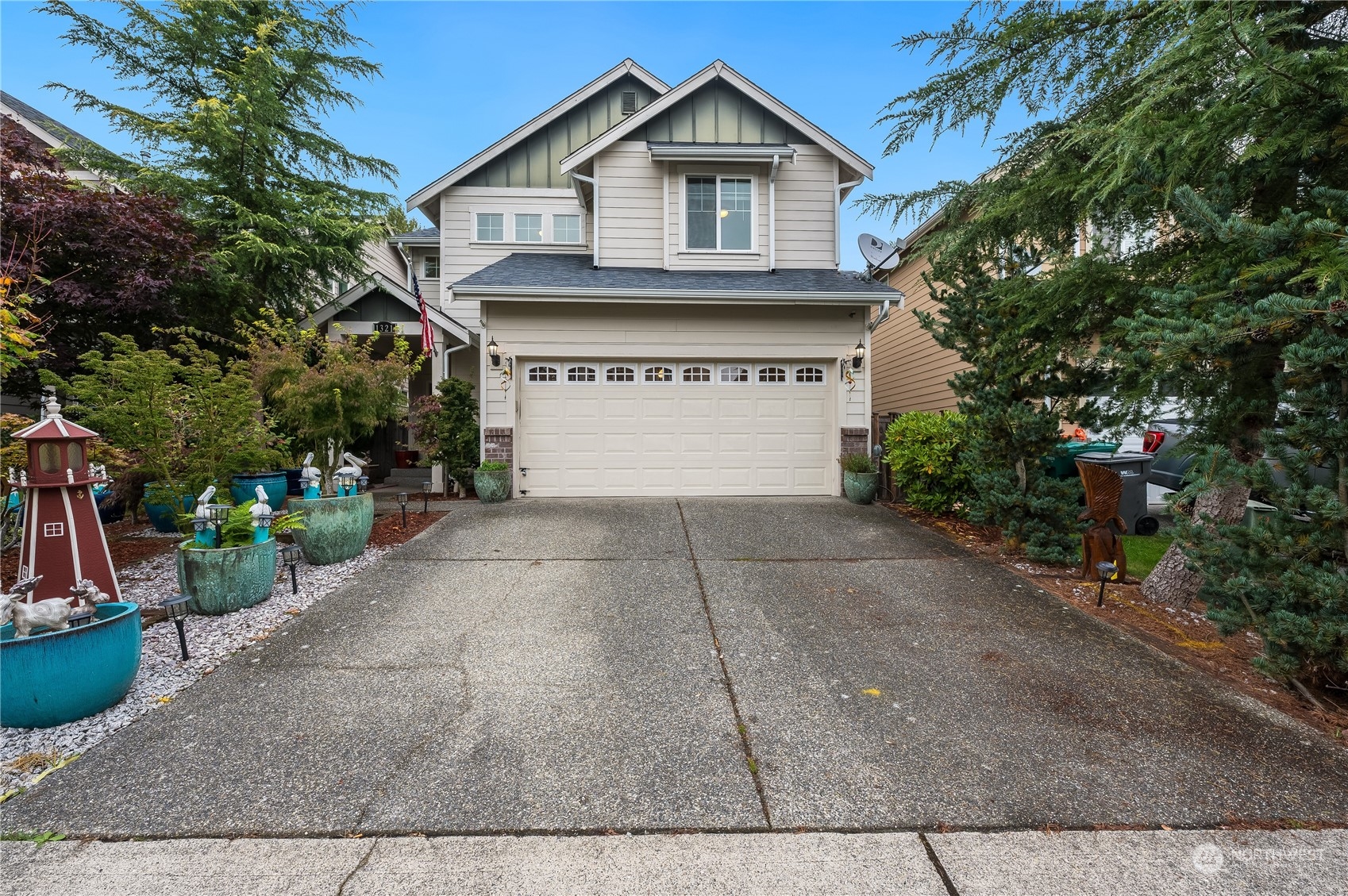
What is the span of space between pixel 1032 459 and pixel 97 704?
746 cm

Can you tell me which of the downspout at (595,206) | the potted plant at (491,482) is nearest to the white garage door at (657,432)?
the potted plant at (491,482)

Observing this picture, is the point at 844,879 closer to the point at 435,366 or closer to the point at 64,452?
the point at 64,452

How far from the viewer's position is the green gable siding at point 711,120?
1043 centimetres

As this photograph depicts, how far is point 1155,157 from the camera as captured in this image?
363 centimetres

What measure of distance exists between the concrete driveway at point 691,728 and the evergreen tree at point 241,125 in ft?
27.8

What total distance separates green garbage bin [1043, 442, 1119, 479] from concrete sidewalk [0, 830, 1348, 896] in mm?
5677

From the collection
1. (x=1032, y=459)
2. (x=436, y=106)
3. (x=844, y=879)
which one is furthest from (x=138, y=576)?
A: (x=436, y=106)

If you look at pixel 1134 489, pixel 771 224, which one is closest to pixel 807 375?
pixel 771 224

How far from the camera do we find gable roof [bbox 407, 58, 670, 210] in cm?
1222

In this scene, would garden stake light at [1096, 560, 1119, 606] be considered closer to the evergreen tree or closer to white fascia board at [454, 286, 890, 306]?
white fascia board at [454, 286, 890, 306]

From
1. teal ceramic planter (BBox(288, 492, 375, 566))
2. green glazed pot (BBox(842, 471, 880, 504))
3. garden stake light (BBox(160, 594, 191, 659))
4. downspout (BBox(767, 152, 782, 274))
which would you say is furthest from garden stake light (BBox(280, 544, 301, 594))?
downspout (BBox(767, 152, 782, 274))

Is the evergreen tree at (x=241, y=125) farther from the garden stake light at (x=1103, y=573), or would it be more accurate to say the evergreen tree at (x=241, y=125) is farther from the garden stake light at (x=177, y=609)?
the garden stake light at (x=1103, y=573)

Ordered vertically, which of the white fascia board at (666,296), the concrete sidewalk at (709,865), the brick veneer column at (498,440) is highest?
the white fascia board at (666,296)

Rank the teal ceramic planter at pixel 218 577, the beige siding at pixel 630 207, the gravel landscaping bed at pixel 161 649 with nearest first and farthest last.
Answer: the gravel landscaping bed at pixel 161 649 → the teal ceramic planter at pixel 218 577 → the beige siding at pixel 630 207
